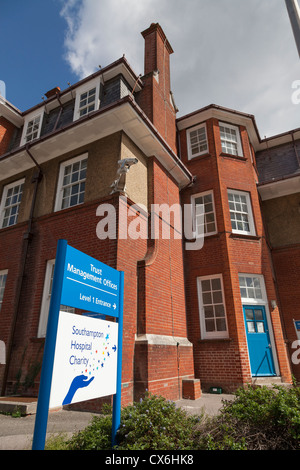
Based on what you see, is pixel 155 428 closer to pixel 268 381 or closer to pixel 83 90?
pixel 268 381

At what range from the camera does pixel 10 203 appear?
1054cm

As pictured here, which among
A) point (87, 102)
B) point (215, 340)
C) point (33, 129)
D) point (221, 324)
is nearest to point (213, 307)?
point (221, 324)

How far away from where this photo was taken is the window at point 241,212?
1116 cm

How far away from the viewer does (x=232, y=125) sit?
1320 cm

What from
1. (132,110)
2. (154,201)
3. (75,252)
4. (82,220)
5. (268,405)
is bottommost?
(268,405)

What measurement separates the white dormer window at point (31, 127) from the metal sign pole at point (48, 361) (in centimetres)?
1036

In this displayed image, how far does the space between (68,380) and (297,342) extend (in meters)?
10.5

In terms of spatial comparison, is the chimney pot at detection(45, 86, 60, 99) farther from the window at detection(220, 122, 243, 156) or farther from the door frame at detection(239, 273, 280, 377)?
the door frame at detection(239, 273, 280, 377)

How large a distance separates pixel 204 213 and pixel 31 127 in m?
8.31

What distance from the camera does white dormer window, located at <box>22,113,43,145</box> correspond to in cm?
1186

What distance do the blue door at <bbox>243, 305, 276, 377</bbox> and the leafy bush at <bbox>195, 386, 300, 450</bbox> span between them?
5.68 metres

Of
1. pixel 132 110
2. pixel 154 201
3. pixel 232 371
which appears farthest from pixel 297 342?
pixel 132 110

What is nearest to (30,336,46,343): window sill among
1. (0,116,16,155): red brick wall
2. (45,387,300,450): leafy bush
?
(45,387,300,450): leafy bush
